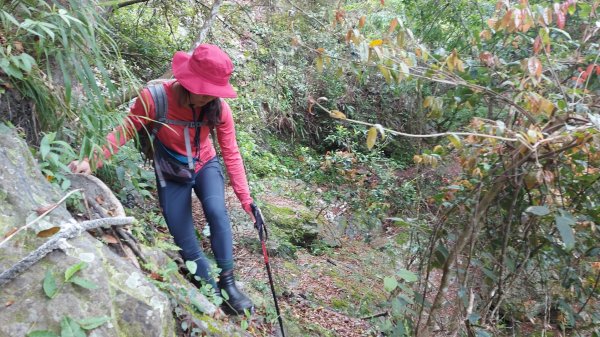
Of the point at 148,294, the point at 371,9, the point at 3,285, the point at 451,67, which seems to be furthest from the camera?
the point at 371,9

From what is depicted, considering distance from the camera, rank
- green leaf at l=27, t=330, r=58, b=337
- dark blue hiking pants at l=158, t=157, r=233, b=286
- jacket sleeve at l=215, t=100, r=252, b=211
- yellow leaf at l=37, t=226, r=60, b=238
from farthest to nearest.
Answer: jacket sleeve at l=215, t=100, r=252, b=211 → dark blue hiking pants at l=158, t=157, r=233, b=286 → yellow leaf at l=37, t=226, r=60, b=238 → green leaf at l=27, t=330, r=58, b=337

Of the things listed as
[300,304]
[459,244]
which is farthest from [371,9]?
[459,244]

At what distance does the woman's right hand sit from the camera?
8.66 ft

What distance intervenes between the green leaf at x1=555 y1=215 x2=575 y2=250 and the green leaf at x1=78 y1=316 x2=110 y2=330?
5.99ft

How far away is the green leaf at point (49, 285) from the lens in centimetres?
→ 169

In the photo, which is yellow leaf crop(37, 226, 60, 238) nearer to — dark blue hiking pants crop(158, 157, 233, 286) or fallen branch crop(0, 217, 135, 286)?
fallen branch crop(0, 217, 135, 286)

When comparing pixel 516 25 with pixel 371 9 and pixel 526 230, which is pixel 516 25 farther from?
pixel 371 9

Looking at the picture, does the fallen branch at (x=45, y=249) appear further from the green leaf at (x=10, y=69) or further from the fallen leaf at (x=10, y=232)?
the green leaf at (x=10, y=69)


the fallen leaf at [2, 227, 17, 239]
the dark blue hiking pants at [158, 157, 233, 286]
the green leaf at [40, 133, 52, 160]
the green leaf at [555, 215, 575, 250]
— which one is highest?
the green leaf at [40, 133, 52, 160]

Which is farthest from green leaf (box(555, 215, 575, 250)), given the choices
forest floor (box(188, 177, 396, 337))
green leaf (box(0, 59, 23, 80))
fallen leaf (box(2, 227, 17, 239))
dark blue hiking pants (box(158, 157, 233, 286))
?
green leaf (box(0, 59, 23, 80))

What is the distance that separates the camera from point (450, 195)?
9.69 feet

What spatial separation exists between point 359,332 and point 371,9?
23.3 feet

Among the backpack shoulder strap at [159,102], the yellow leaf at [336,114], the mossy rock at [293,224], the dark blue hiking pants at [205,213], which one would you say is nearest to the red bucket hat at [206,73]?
the backpack shoulder strap at [159,102]

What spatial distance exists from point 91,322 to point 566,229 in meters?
1.89
